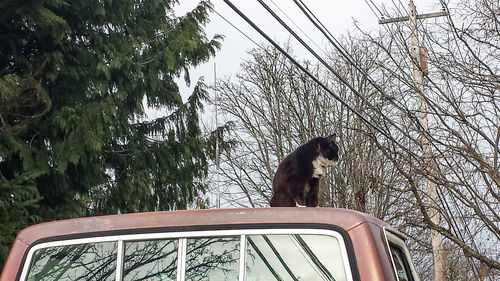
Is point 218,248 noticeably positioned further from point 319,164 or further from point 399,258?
point 319,164

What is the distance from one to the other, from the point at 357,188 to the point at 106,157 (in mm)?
12465

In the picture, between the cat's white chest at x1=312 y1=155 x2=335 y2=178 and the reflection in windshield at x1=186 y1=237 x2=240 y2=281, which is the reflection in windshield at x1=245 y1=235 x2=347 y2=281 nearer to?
the reflection in windshield at x1=186 y1=237 x2=240 y2=281

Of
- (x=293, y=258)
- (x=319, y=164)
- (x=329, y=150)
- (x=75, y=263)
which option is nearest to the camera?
(x=293, y=258)

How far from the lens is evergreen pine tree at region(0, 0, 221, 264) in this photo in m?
10.8

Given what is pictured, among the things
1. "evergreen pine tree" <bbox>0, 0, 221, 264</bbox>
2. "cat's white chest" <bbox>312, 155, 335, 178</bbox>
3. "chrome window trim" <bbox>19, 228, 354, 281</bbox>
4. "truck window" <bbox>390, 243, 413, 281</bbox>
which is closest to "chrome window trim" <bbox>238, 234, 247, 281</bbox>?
"chrome window trim" <bbox>19, 228, 354, 281</bbox>

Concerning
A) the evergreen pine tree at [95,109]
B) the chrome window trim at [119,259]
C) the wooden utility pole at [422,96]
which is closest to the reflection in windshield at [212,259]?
the chrome window trim at [119,259]

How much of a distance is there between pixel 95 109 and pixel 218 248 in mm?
8102

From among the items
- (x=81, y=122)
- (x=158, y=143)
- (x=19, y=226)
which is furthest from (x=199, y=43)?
(x=19, y=226)

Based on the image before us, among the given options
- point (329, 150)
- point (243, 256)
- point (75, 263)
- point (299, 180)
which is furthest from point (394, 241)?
point (329, 150)

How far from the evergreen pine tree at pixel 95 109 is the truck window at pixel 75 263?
6.19 m

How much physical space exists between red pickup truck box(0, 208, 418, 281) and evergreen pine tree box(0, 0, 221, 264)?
6.27 meters

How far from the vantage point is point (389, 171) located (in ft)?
76.4

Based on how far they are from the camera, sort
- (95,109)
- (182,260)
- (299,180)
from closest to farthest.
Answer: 1. (182,260)
2. (299,180)
3. (95,109)

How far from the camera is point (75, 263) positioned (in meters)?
3.36
